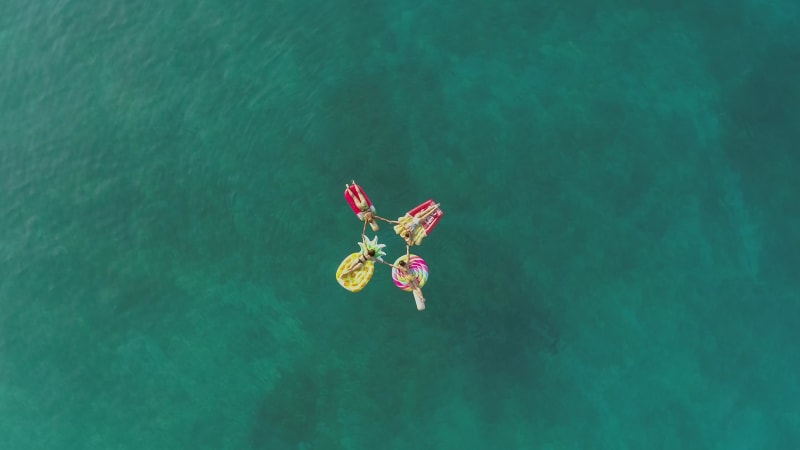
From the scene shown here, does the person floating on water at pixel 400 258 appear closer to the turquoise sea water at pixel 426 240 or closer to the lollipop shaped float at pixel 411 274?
the lollipop shaped float at pixel 411 274

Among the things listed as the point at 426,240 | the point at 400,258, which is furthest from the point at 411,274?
the point at 426,240

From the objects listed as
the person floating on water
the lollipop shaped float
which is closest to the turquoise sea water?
the lollipop shaped float

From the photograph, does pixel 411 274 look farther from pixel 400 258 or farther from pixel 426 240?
pixel 426 240

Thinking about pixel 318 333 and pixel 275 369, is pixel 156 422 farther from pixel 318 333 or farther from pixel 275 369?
pixel 318 333

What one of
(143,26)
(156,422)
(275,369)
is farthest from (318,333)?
(143,26)

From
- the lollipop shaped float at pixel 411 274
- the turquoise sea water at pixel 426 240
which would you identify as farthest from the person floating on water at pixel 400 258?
the turquoise sea water at pixel 426 240
